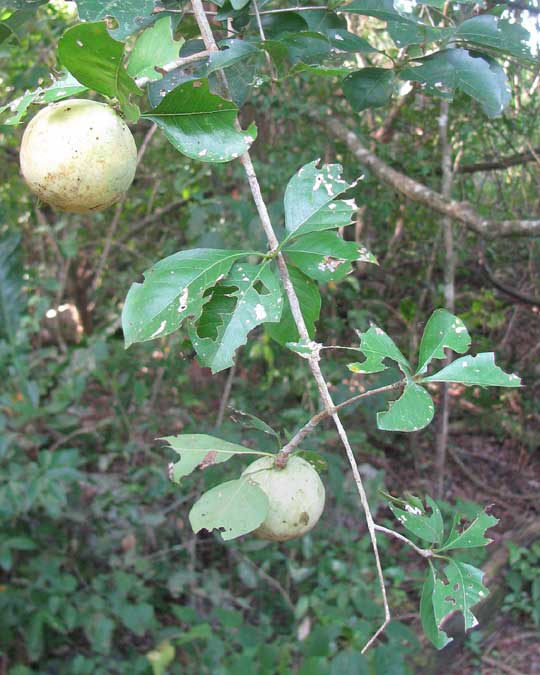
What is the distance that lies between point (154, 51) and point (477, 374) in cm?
57

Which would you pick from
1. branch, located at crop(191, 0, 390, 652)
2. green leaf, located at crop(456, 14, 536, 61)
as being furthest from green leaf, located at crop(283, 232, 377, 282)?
green leaf, located at crop(456, 14, 536, 61)

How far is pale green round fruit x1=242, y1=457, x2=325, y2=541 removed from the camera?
93 centimetres

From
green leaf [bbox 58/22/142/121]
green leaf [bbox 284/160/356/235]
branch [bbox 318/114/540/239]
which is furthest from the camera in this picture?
branch [bbox 318/114/540/239]

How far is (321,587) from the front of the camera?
2.90 metres

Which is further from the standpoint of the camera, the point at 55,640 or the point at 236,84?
the point at 55,640

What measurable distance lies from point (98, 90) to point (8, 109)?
133mm

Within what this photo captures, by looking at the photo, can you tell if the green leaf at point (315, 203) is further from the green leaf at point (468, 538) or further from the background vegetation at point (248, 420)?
the background vegetation at point (248, 420)

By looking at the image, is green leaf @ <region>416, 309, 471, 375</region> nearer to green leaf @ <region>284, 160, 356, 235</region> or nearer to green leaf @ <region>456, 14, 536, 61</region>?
green leaf @ <region>284, 160, 356, 235</region>

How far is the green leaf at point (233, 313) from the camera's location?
2.97 feet

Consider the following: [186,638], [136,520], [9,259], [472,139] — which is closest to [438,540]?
[186,638]

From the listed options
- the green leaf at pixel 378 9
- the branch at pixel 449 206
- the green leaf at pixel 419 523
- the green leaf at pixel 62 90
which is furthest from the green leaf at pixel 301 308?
the branch at pixel 449 206

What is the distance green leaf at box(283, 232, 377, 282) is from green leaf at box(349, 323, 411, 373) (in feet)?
0.38

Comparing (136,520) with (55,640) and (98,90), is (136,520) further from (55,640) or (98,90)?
(98,90)

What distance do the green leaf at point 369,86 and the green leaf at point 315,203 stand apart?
315 mm
